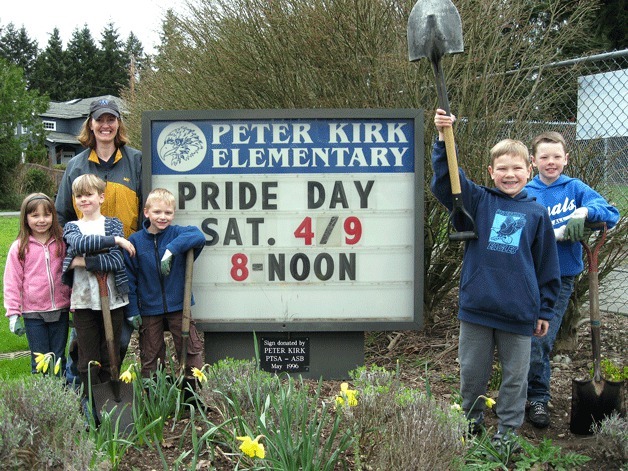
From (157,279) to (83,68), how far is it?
7141 cm

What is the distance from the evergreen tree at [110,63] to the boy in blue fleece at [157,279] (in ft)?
216

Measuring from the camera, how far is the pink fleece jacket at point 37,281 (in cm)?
442

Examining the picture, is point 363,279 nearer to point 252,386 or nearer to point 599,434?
point 252,386

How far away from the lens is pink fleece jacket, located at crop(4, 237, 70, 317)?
174 inches

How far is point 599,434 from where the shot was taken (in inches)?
141

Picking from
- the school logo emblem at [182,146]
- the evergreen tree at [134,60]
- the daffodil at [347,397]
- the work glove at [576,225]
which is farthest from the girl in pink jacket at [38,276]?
the evergreen tree at [134,60]

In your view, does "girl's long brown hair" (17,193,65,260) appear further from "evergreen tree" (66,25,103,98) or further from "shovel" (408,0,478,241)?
"evergreen tree" (66,25,103,98)

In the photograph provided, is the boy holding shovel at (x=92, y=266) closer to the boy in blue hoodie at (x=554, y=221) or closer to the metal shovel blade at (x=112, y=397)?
the metal shovel blade at (x=112, y=397)

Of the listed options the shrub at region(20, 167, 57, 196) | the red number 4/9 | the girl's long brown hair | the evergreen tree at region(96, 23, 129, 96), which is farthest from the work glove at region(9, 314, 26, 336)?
the evergreen tree at region(96, 23, 129, 96)

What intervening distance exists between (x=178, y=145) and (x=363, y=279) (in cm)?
144

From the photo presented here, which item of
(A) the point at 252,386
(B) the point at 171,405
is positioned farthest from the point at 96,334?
(A) the point at 252,386

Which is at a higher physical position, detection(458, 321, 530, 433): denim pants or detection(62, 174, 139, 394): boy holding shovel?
detection(62, 174, 139, 394): boy holding shovel

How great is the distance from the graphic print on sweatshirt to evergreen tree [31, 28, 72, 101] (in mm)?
70955

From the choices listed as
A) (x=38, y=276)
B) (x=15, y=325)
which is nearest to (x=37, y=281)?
(x=38, y=276)
